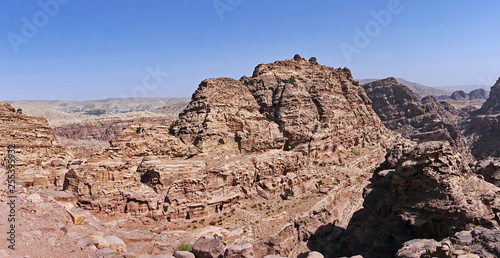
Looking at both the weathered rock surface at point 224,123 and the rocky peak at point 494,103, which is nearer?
the weathered rock surface at point 224,123

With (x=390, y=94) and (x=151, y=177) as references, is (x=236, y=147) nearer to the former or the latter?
(x=151, y=177)

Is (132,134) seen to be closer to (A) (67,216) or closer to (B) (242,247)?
(A) (67,216)

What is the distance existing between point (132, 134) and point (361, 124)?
123ft

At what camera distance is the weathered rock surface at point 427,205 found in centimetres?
1817

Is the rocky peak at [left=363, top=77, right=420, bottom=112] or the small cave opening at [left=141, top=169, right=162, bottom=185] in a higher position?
the rocky peak at [left=363, top=77, right=420, bottom=112]

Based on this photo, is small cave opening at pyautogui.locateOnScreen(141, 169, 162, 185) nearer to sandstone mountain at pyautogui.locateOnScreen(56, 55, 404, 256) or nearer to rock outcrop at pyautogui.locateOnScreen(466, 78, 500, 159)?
sandstone mountain at pyautogui.locateOnScreen(56, 55, 404, 256)

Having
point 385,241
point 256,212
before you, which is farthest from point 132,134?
point 385,241

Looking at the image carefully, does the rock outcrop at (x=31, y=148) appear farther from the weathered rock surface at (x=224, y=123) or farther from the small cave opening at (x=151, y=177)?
the weathered rock surface at (x=224, y=123)

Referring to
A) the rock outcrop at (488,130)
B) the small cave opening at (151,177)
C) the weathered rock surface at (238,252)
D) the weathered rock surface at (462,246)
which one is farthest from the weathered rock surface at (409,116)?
the weathered rock surface at (238,252)

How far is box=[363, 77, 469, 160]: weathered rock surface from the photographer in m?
74.5

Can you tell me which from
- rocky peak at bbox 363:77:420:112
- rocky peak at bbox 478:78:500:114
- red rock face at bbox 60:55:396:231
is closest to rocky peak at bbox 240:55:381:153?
red rock face at bbox 60:55:396:231

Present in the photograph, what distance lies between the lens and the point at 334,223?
102 feet

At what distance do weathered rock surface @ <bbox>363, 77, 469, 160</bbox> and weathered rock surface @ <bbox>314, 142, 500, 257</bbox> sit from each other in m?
58.1

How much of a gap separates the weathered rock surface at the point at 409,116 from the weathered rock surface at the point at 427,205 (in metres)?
58.1
